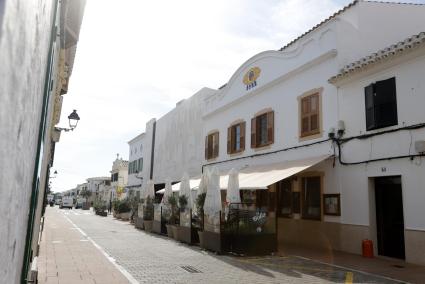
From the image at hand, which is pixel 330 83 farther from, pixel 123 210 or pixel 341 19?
pixel 123 210

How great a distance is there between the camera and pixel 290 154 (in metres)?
16.7

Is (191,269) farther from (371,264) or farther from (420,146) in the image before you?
(420,146)

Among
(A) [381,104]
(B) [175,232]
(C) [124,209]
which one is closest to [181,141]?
(C) [124,209]

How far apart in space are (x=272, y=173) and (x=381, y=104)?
186 inches

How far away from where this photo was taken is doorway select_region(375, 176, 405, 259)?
1199 cm

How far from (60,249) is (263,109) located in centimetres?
1079

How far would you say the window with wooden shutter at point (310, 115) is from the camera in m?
15.3

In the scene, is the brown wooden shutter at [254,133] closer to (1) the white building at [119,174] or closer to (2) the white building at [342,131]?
(2) the white building at [342,131]

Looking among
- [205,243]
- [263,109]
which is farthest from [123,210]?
[205,243]

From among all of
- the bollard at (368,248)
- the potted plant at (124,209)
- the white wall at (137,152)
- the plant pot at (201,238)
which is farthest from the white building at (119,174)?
the bollard at (368,248)

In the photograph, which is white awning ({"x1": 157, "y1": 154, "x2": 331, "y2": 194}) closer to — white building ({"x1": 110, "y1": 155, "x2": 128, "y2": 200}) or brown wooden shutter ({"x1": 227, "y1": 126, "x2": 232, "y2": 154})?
brown wooden shutter ({"x1": 227, "y1": 126, "x2": 232, "y2": 154})

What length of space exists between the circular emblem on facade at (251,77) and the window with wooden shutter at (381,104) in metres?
7.42

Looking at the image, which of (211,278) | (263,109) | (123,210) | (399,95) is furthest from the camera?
(123,210)

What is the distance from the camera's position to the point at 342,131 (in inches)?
549
